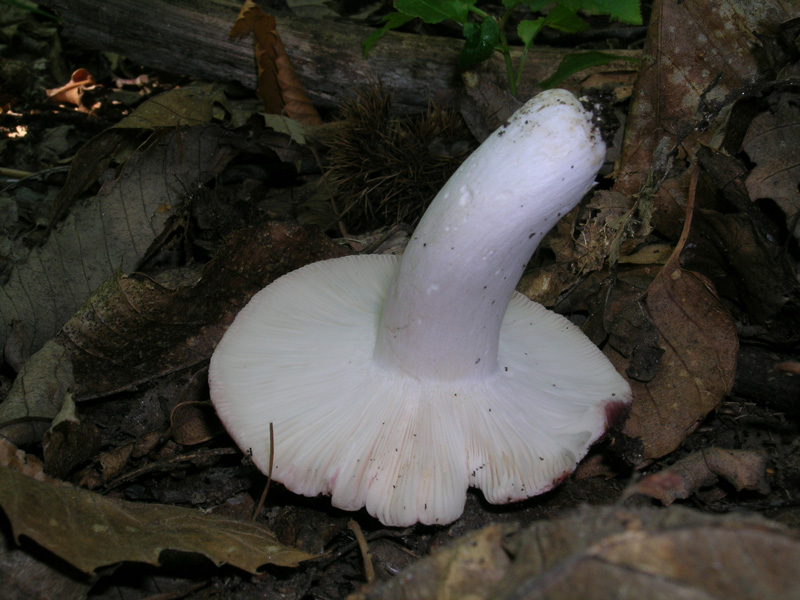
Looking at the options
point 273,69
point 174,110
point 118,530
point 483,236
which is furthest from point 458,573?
point 273,69

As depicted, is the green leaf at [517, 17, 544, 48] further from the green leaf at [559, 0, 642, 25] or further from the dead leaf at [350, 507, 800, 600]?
the dead leaf at [350, 507, 800, 600]

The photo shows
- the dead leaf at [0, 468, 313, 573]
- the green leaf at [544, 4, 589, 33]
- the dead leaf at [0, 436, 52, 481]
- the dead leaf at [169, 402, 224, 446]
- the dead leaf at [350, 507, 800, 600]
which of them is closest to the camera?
the dead leaf at [350, 507, 800, 600]

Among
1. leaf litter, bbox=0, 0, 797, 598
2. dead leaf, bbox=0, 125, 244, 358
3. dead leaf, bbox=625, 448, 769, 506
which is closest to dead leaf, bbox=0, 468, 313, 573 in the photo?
leaf litter, bbox=0, 0, 797, 598

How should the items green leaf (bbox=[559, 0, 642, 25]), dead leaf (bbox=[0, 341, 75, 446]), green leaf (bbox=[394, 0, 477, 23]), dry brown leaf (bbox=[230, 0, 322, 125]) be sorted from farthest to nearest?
dry brown leaf (bbox=[230, 0, 322, 125])
green leaf (bbox=[394, 0, 477, 23])
green leaf (bbox=[559, 0, 642, 25])
dead leaf (bbox=[0, 341, 75, 446])

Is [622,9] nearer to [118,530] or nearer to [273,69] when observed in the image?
[273,69]

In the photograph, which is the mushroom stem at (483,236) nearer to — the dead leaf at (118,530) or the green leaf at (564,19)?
the dead leaf at (118,530)

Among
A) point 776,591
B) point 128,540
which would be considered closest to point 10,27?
point 128,540

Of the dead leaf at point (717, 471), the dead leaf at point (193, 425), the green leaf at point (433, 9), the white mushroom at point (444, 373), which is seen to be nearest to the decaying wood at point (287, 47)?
the green leaf at point (433, 9)
